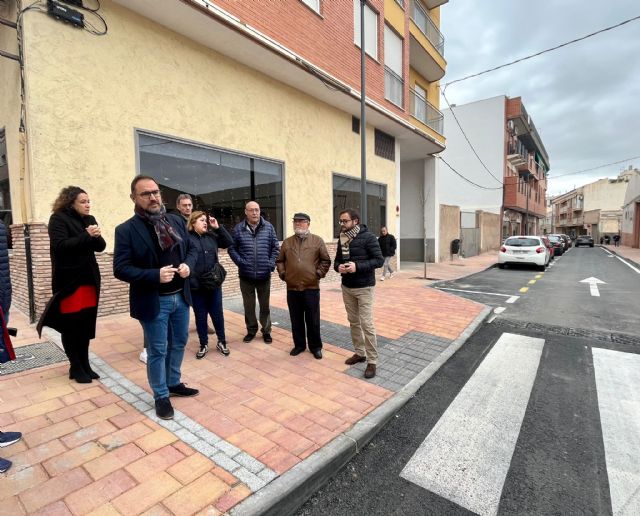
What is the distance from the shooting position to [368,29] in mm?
11273

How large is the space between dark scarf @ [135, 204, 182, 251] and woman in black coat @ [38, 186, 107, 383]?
92 centimetres

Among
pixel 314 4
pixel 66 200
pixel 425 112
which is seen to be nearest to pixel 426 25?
pixel 425 112

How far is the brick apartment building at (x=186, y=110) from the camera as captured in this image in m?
5.18

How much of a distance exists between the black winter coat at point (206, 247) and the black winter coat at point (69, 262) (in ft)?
3.36

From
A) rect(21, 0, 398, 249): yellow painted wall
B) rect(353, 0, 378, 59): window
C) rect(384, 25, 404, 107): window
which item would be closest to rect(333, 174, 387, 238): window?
rect(21, 0, 398, 249): yellow painted wall

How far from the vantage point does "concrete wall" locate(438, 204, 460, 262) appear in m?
18.2

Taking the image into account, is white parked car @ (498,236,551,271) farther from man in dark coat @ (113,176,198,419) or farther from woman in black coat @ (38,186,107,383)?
woman in black coat @ (38,186,107,383)

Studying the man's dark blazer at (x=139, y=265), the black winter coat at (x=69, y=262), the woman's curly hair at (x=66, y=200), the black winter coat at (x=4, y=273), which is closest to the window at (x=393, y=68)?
the woman's curly hair at (x=66, y=200)

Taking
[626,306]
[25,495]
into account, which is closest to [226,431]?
[25,495]

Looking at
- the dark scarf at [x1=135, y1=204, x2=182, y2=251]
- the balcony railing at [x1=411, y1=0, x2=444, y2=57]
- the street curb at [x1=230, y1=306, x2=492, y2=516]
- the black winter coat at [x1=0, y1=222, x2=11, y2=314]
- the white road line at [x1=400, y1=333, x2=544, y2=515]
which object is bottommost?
the white road line at [x1=400, y1=333, x2=544, y2=515]

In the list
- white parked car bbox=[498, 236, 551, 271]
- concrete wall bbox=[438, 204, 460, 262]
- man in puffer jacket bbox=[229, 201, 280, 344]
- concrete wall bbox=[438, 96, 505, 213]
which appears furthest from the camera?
concrete wall bbox=[438, 96, 505, 213]

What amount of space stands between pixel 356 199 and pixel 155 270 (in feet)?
32.8

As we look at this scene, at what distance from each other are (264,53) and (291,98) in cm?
176

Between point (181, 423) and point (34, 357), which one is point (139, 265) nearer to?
point (181, 423)
